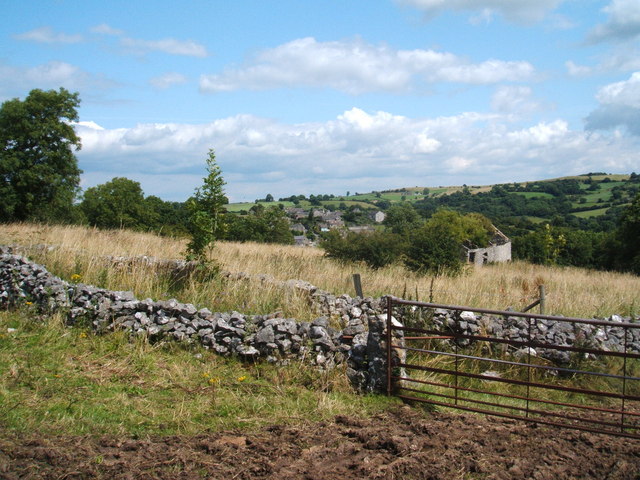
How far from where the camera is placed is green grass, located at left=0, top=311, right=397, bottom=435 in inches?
227

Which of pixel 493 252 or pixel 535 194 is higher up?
pixel 535 194

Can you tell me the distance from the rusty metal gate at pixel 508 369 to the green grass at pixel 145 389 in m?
0.91

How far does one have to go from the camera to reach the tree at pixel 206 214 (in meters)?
12.0

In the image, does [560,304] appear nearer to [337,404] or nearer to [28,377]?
[337,404]

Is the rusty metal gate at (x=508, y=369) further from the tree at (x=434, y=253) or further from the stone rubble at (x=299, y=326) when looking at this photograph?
the tree at (x=434, y=253)

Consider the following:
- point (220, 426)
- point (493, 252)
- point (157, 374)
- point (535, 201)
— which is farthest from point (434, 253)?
point (535, 201)

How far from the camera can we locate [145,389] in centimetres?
676

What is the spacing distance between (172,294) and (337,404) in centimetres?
602

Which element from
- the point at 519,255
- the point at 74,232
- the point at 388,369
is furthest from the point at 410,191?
the point at 388,369

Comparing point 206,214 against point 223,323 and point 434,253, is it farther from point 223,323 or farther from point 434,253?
point 434,253

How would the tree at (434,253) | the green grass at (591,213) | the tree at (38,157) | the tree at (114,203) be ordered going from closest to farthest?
the tree at (434,253), the tree at (38,157), the tree at (114,203), the green grass at (591,213)

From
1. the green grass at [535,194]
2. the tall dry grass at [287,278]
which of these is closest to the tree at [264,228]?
the tall dry grass at [287,278]

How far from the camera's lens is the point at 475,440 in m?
5.30

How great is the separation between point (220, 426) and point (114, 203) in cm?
4028
